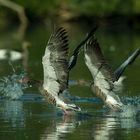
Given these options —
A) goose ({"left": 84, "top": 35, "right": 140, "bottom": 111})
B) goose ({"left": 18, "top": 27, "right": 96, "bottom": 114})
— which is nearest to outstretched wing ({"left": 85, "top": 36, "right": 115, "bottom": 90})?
goose ({"left": 84, "top": 35, "right": 140, "bottom": 111})

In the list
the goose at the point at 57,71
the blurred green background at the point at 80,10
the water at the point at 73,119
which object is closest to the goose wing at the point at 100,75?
the water at the point at 73,119

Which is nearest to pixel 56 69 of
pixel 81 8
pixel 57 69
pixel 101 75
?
pixel 57 69

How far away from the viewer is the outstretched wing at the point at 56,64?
47.8ft

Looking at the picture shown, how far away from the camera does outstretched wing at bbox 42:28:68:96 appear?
14573 millimetres

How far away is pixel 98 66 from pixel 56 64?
0.97 m

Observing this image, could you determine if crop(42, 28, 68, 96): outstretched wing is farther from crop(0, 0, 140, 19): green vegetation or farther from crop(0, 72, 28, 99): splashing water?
crop(0, 0, 140, 19): green vegetation

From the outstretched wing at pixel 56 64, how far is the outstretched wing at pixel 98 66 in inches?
24.8

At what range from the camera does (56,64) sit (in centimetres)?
1462

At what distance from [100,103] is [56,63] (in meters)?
2.32

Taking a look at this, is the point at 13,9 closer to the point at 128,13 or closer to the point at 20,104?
the point at 128,13

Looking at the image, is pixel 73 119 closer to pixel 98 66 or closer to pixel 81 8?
pixel 98 66

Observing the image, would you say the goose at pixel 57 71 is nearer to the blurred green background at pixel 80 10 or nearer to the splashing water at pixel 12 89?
the splashing water at pixel 12 89

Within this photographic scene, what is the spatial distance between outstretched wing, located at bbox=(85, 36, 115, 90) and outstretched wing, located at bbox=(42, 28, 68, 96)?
631 mm

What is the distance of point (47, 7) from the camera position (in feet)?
196
